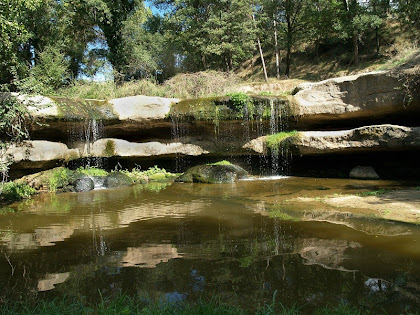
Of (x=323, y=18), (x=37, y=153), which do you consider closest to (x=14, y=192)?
(x=37, y=153)

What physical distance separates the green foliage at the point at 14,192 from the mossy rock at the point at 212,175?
557cm

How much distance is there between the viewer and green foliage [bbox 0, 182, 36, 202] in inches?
405

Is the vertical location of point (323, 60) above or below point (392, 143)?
above

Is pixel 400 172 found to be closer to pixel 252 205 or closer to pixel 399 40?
pixel 252 205

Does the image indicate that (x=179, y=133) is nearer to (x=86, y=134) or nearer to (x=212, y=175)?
(x=212, y=175)

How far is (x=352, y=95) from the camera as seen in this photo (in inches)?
526

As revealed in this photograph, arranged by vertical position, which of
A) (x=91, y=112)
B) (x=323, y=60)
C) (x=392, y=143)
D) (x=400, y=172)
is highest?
(x=323, y=60)

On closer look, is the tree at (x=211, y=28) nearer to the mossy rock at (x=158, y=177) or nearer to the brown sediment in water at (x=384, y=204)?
the mossy rock at (x=158, y=177)

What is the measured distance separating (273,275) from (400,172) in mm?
12057

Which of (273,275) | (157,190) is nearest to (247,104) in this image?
(157,190)

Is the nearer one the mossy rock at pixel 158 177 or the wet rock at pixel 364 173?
the wet rock at pixel 364 173

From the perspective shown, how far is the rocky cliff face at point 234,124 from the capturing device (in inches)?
490

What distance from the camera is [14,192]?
10.5m

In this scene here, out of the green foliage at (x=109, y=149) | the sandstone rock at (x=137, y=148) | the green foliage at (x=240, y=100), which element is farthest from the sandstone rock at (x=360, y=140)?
the green foliage at (x=109, y=149)
